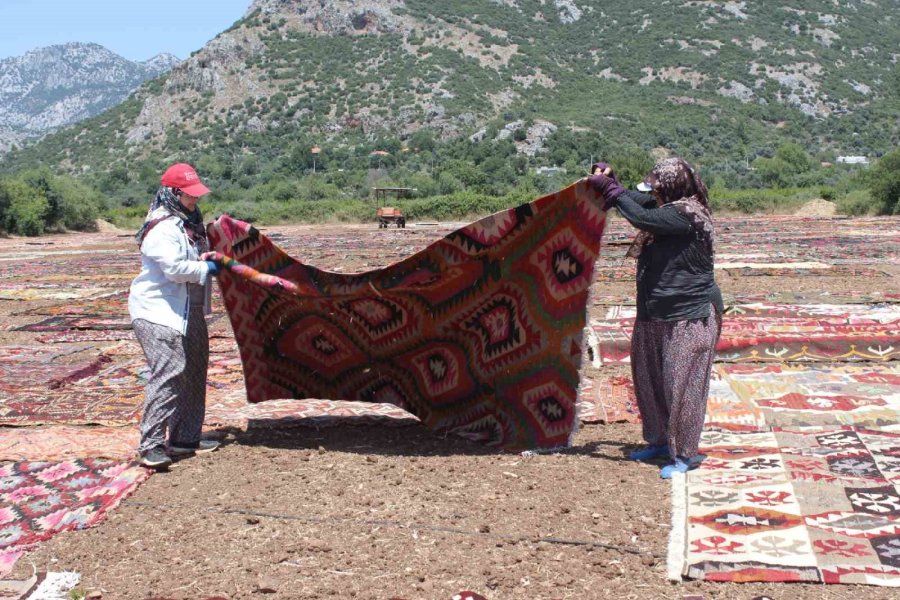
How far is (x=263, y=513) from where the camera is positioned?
3.83 m

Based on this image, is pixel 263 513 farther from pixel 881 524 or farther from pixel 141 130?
pixel 141 130

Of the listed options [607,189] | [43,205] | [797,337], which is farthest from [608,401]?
[43,205]

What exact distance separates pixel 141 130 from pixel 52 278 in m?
58.6

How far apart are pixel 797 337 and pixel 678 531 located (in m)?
3.68

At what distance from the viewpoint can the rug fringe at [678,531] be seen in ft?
10.3

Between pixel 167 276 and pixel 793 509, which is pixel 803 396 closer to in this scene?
pixel 793 509

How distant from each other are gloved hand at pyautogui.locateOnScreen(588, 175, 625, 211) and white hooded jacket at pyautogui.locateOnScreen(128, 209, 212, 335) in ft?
6.43

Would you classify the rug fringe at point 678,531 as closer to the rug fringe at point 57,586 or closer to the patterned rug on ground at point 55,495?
the rug fringe at point 57,586

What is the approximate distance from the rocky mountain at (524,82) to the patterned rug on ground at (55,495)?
49217 millimetres

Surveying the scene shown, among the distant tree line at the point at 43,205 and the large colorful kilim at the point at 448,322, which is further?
the distant tree line at the point at 43,205

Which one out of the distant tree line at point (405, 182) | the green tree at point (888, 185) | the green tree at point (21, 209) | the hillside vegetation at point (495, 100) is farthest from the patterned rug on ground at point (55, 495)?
the hillside vegetation at point (495, 100)

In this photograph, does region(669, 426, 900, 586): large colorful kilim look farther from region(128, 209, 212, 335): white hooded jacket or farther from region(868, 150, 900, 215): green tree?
region(868, 150, 900, 215): green tree

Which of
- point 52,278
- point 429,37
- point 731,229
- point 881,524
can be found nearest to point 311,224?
point 731,229

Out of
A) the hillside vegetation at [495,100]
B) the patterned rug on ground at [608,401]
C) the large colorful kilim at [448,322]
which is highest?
the hillside vegetation at [495,100]
